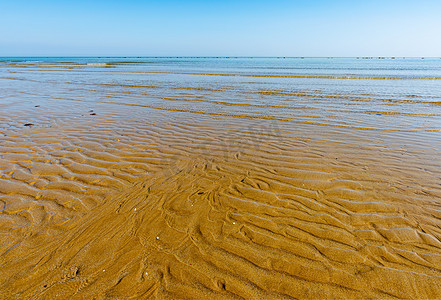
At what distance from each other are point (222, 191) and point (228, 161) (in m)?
1.45

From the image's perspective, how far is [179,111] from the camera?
37.5 ft

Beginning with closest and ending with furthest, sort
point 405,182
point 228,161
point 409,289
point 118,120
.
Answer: point 409,289 → point 405,182 → point 228,161 → point 118,120

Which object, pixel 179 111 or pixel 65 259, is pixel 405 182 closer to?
pixel 65 259

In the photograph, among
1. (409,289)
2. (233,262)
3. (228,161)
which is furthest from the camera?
(228,161)

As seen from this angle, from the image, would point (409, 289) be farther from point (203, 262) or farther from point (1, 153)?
point (1, 153)

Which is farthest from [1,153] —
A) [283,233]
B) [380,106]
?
[380,106]

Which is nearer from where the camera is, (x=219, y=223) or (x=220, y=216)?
(x=219, y=223)

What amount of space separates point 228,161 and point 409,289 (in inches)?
156

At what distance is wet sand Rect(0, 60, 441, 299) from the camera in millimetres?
2664

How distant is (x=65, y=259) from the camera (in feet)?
9.64

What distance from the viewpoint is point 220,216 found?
149 inches

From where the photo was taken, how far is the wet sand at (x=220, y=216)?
2.66 metres

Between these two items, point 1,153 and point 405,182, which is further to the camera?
point 1,153

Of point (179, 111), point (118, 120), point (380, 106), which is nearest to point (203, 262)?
point (118, 120)
